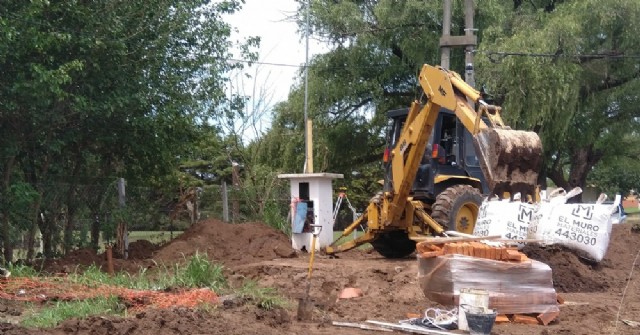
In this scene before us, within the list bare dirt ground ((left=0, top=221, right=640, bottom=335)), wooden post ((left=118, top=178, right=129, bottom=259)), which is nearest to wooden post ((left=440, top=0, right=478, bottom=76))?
bare dirt ground ((left=0, top=221, right=640, bottom=335))

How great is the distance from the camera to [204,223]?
1617 cm

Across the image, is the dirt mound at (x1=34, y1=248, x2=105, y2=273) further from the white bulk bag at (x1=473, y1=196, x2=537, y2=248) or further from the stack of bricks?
the white bulk bag at (x1=473, y1=196, x2=537, y2=248)

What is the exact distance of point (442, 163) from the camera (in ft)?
49.7

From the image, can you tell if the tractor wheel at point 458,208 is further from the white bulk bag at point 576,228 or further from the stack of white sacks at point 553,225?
the white bulk bag at point 576,228

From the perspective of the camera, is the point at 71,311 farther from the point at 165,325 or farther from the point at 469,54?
the point at 469,54

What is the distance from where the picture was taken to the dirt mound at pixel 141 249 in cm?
1512

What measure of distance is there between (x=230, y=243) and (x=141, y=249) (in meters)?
1.68

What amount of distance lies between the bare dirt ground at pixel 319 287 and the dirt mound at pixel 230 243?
2 centimetres

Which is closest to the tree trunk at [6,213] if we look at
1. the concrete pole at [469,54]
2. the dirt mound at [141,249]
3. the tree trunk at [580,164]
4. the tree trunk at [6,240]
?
the tree trunk at [6,240]

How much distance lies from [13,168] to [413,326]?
8.15 meters

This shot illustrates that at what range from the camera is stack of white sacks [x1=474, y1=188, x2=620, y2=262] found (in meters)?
12.7

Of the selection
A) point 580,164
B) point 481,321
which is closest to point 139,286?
point 481,321

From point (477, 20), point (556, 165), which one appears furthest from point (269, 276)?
point (556, 165)

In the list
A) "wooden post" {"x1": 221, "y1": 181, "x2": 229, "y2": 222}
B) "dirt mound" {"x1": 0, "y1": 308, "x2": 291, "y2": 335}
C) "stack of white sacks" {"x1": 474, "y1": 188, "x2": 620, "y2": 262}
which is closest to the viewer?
"dirt mound" {"x1": 0, "y1": 308, "x2": 291, "y2": 335}
